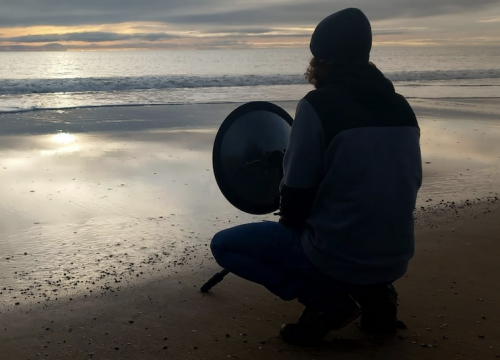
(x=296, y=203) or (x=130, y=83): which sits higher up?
(x=296, y=203)

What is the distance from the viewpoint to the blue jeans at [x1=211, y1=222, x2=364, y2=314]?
106 inches

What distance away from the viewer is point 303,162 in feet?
7.90

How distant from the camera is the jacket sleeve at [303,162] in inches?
94.0

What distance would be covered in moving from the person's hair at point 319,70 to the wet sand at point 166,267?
1.23 m

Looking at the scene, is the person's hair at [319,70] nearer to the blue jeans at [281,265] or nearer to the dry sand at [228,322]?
the blue jeans at [281,265]

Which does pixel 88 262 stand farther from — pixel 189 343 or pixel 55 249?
pixel 189 343

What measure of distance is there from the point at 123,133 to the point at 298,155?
764 centimetres

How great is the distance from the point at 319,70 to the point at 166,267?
1848 millimetres

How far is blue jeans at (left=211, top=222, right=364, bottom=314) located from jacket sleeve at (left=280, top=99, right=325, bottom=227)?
0.73 feet

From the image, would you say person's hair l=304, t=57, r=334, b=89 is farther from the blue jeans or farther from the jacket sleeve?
the blue jeans

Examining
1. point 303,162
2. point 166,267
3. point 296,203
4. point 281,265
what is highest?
point 303,162

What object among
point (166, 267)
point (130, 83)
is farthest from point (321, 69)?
point (130, 83)

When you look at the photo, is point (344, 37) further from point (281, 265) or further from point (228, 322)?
point (228, 322)

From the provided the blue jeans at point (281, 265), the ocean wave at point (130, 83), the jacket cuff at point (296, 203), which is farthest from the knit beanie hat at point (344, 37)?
the ocean wave at point (130, 83)
